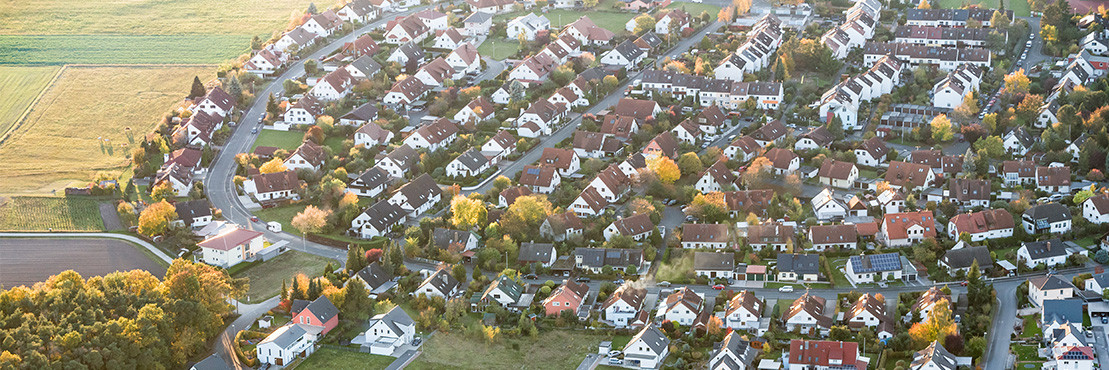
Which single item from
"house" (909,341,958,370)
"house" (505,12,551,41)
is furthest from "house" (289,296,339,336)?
"house" (505,12,551,41)

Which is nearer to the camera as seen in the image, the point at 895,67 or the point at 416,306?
the point at 416,306

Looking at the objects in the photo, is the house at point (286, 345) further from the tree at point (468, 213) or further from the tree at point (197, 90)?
the tree at point (197, 90)

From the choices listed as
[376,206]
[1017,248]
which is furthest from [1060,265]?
[376,206]

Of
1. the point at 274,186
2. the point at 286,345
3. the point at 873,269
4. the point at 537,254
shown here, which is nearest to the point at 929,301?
the point at 873,269

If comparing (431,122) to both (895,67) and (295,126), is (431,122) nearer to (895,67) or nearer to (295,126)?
(295,126)

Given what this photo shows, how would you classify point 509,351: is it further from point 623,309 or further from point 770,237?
point 770,237

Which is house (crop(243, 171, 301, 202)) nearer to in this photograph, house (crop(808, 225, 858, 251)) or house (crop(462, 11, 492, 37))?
house (crop(808, 225, 858, 251))
